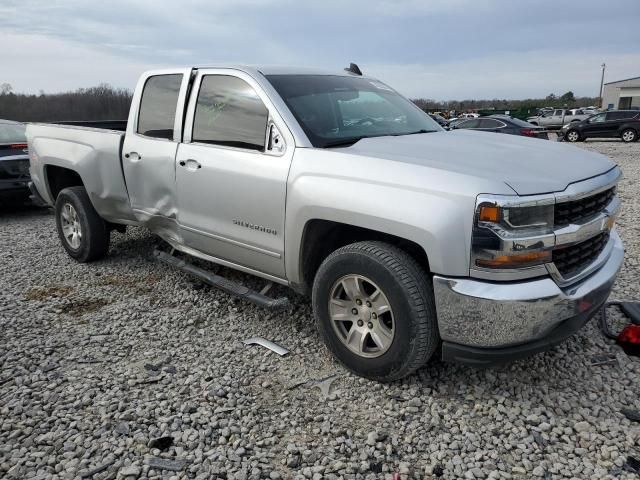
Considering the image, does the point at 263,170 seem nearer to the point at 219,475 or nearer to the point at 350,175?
the point at 350,175

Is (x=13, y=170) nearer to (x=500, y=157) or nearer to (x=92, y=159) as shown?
(x=92, y=159)

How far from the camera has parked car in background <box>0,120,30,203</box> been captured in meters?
7.74

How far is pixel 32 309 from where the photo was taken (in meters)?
4.31

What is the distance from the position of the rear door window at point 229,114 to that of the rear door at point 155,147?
239 mm

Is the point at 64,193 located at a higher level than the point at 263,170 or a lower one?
lower

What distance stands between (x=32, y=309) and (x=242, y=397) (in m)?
2.38

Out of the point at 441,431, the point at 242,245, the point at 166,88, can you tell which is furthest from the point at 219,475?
the point at 166,88

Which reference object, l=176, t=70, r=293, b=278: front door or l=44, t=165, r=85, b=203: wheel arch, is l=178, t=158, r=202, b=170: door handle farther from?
l=44, t=165, r=85, b=203: wheel arch

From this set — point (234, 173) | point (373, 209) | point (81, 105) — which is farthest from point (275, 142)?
point (81, 105)

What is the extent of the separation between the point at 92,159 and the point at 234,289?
219 centimetres

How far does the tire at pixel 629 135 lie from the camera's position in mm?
22547

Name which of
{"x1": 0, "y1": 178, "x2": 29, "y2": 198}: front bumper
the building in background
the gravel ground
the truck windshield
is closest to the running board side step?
the gravel ground

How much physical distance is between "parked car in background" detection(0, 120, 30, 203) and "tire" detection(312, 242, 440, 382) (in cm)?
663

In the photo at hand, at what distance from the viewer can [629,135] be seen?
22.7 metres
